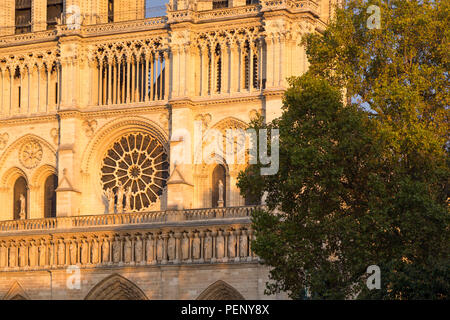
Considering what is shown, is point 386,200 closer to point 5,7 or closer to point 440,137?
point 440,137

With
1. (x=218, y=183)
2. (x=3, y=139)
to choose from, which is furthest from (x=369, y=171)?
(x=3, y=139)

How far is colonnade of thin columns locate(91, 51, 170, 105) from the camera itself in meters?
A: 51.2

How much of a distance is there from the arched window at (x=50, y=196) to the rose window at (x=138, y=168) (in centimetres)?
250

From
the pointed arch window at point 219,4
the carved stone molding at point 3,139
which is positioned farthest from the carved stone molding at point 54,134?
the pointed arch window at point 219,4

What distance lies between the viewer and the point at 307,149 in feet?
104

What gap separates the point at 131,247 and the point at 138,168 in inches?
156

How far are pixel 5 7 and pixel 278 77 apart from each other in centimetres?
1578

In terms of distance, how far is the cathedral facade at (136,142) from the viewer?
48.0 meters

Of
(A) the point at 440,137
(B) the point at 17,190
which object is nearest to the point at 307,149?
(A) the point at 440,137

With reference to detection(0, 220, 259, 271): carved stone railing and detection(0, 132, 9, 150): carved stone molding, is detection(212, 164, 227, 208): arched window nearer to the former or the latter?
detection(0, 220, 259, 271): carved stone railing

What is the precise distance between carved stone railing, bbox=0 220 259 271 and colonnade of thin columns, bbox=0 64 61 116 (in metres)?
6.35

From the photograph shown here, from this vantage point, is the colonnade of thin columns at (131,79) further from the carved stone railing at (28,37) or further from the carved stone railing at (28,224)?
the carved stone railing at (28,224)
